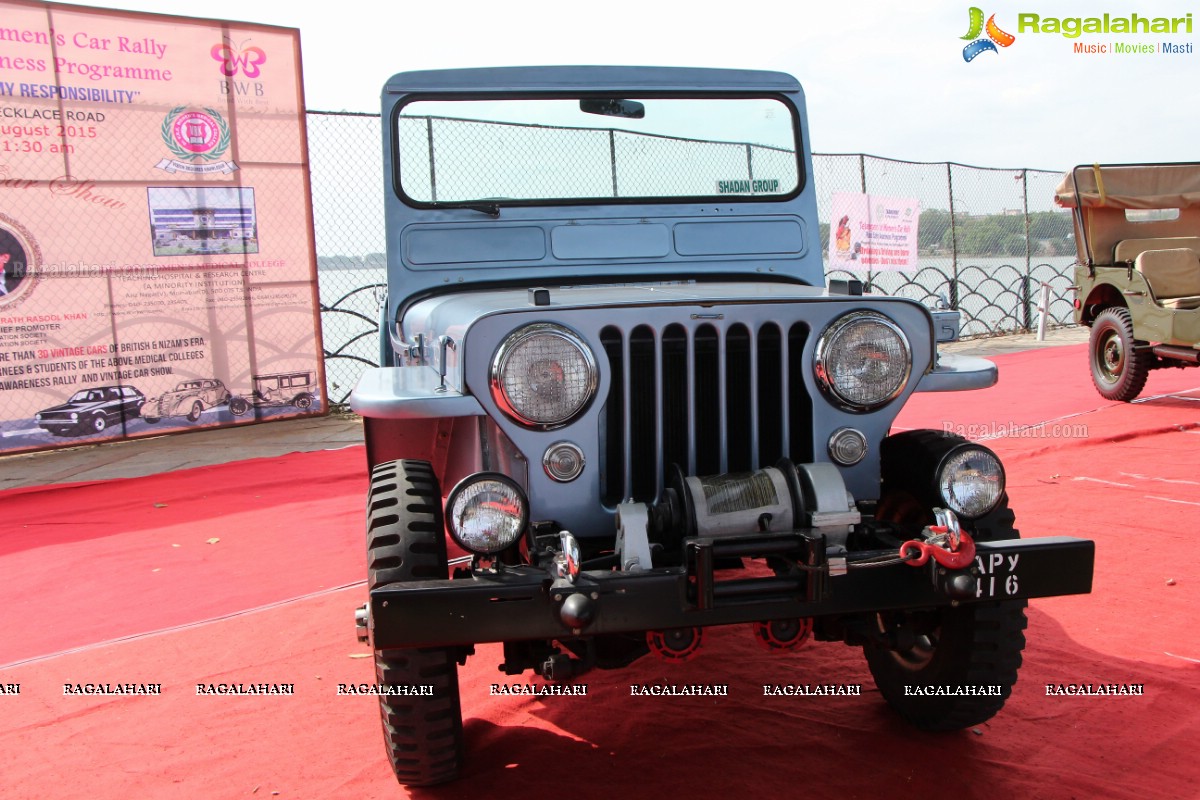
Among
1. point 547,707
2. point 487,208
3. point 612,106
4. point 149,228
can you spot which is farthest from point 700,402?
point 149,228

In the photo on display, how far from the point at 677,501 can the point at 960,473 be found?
767mm

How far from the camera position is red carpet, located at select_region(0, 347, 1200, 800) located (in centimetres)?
276

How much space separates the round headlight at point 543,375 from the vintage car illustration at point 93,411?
284 inches

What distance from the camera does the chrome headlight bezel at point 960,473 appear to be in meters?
2.57

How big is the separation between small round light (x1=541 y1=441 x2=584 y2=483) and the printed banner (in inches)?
282

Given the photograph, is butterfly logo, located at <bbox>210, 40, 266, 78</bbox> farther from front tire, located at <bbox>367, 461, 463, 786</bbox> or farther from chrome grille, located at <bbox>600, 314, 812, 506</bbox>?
chrome grille, located at <bbox>600, 314, 812, 506</bbox>

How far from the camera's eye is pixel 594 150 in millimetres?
4191

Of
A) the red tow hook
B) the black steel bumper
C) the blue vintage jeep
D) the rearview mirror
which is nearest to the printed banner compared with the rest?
the rearview mirror

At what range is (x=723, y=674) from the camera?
3465mm

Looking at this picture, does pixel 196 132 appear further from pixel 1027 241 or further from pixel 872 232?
pixel 1027 241

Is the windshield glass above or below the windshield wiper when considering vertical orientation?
above

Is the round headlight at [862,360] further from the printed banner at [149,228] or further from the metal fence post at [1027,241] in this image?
the metal fence post at [1027,241]

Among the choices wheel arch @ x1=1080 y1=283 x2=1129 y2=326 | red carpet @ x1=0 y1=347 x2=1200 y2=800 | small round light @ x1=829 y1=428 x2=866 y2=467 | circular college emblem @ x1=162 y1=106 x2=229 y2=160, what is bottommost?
red carpet @ x1=0 y1=347 x2=1200 y2=800

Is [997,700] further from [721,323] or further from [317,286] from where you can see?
[317,286]
